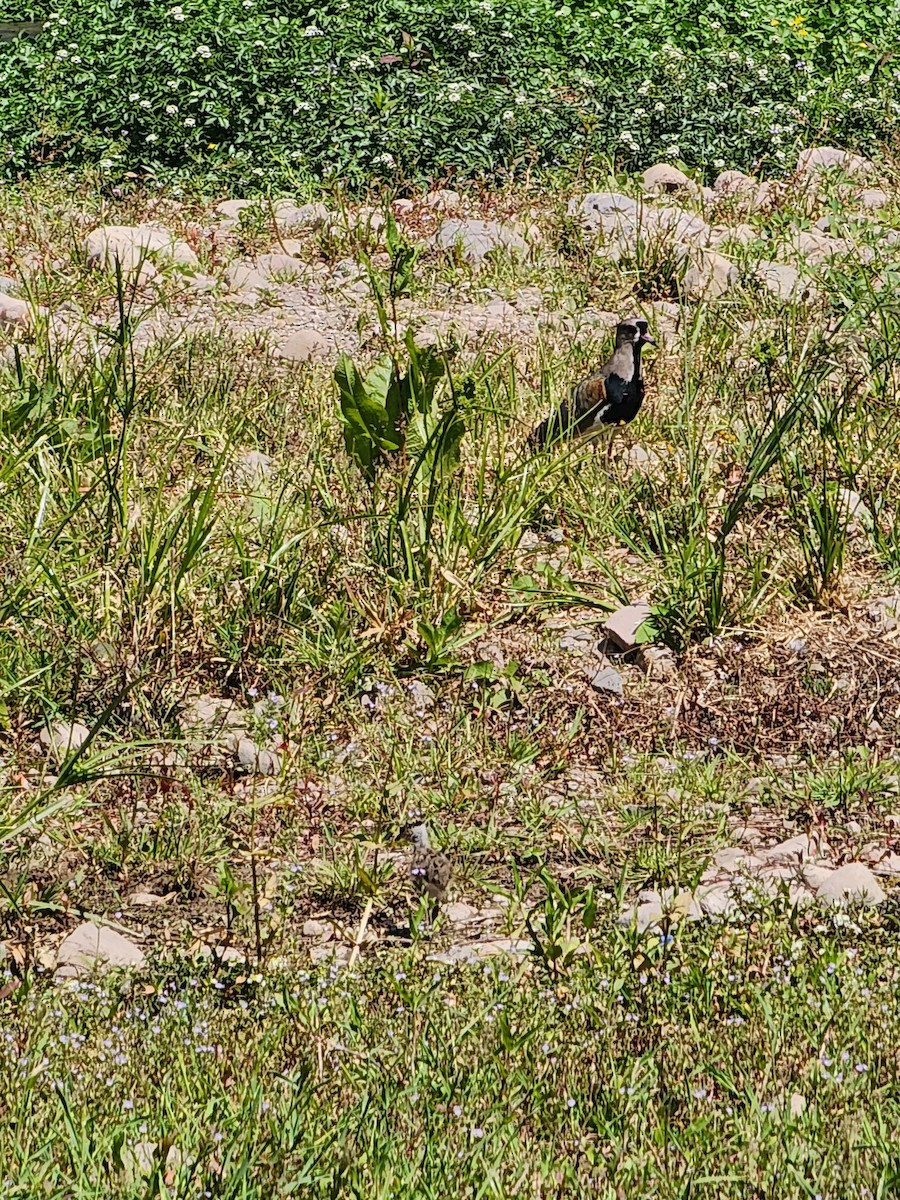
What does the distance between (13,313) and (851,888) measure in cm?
426

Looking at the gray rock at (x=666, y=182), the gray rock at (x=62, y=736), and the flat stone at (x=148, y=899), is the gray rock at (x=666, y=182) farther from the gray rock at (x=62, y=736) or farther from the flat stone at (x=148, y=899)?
the flat stone at (x=148, y=899)

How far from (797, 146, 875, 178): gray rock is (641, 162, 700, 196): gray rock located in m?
0.57

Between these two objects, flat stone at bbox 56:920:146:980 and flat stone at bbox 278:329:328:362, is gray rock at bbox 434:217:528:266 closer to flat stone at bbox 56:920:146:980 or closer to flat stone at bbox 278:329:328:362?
flat stone at bbox 278:329:328:362

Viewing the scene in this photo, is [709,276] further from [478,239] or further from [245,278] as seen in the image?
[245,278]

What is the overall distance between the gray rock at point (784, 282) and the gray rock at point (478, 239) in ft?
3.61

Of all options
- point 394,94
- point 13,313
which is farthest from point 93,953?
point 394,94

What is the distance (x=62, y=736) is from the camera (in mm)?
3934

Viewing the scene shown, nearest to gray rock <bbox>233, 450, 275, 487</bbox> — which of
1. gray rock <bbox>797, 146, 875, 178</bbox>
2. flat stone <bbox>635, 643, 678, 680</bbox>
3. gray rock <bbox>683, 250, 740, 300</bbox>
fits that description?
flat stone <bbox>635, 643, 678, 680</bbox>

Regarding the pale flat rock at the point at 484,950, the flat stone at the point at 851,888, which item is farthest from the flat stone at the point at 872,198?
the pale flat rock at the point at 484,950

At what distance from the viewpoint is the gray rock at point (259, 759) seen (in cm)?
390

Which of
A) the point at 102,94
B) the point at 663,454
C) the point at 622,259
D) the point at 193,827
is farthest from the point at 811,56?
the point at 193,827

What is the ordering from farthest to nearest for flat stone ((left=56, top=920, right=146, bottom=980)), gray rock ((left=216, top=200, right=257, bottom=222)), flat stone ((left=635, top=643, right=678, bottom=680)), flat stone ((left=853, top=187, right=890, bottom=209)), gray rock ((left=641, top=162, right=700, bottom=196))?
gray rock ((left=641, top=162, right=700, bottom=196)), gray rock ((left=216, top=200, right=257, bottom=222)), flat stone ((left=853, top=187, right=890, bottom=209)), flat stone ((left=635, top=643, right=678, bottom=680)), flat stone ((left=56, top=920, right=146, bottom=980))

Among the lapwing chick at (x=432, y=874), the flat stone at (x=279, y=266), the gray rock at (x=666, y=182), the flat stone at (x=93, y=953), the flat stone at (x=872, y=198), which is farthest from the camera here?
the gray rock at (x=666, y=182)

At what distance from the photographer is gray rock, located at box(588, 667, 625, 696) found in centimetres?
423
